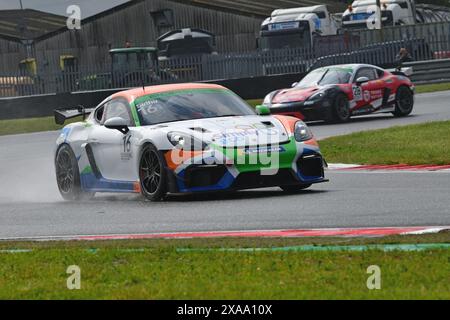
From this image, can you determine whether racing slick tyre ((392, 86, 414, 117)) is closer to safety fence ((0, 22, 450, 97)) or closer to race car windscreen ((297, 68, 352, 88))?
race car windscreen ((297, 68, 352, 88))

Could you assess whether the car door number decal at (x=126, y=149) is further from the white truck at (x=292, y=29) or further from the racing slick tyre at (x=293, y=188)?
the white truck at (x=292, y=29)

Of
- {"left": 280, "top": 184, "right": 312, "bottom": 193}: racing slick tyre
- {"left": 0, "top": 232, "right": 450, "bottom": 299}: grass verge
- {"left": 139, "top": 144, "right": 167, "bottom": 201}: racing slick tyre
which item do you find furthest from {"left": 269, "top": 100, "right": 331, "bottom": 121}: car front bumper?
{"left": 0, "top": 232, "right": 450, "bottom": 299}: grass verge

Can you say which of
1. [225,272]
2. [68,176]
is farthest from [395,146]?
[225,272]

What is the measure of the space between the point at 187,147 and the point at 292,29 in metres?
32.6

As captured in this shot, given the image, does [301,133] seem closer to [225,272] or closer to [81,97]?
[225,272]

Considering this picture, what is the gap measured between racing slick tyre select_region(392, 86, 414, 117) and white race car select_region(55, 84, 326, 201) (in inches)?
542

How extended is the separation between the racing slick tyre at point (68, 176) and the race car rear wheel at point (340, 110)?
12363 millimetres

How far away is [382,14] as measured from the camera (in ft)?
Answer: 167

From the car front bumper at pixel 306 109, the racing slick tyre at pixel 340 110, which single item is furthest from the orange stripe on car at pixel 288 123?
the racing slick tyre at pixel 340 110

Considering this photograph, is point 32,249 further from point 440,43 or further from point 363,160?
point 440,43

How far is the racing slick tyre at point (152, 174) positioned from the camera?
530 inches

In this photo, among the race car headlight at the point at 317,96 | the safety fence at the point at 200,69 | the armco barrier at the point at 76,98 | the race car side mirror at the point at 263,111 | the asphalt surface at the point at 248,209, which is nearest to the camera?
the asphalt surface at the point at 248,209

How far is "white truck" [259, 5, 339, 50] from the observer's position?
→ 45406 mm

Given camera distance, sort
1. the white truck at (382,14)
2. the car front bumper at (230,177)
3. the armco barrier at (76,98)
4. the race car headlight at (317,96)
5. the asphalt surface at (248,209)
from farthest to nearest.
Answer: the white truck at (382,14) < the armco barrier at (76,98) < the race car headlight at (317,96) < the car front bumper at (230,177) < the asphalt surface at (248,209)
